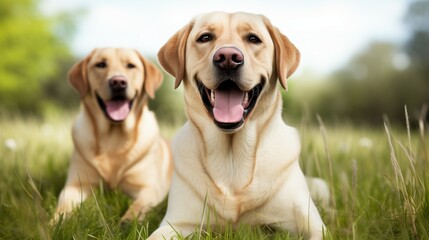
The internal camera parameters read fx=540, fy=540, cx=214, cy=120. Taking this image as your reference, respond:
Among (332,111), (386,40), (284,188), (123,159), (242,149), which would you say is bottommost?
(332,111)

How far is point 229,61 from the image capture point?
A: 3055mm

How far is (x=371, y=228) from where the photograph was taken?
3475mm

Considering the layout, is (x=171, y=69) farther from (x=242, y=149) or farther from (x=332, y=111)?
(x=332, y=111)

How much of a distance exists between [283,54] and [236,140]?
0.62 m

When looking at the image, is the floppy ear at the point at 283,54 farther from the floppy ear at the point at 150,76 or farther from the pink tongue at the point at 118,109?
the pink tongue at the point at 118,109

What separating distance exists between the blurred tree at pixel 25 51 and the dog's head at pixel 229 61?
18884mm

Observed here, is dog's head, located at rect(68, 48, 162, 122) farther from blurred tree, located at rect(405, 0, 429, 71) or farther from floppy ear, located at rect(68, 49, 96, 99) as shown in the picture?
blurred tree, located at rect(405, 0, 429, 71)

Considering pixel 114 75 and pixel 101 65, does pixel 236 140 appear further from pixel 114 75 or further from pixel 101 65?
pixel 101 65

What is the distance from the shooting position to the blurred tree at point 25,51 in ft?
69.6

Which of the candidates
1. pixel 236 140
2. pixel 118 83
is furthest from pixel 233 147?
pixel 118 83

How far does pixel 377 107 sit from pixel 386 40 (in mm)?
2302

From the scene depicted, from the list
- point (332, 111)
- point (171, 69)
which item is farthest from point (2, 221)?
point (332, 111)

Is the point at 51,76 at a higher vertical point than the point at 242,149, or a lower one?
lower

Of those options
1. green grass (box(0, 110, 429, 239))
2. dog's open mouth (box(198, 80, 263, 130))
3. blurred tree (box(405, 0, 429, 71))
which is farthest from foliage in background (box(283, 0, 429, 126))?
dog's open mouth (box(198, 80, 263, 130))
